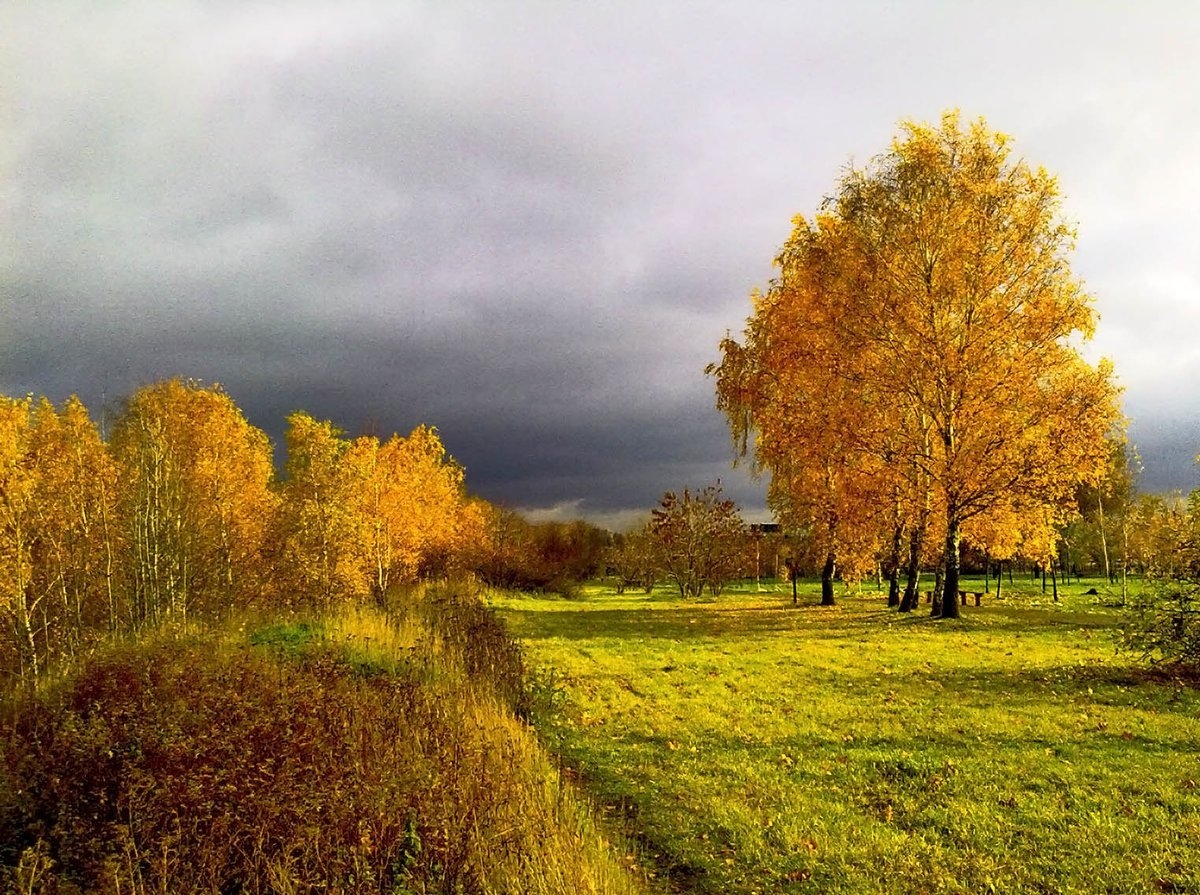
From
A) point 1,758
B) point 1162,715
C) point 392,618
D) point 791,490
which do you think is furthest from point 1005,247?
point 1,758

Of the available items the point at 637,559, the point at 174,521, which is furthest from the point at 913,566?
the point at 637,559

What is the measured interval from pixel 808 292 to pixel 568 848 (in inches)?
931

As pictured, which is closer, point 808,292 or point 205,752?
point 205,752

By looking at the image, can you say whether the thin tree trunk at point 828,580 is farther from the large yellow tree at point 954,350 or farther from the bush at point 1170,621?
the bush at point 1170,621

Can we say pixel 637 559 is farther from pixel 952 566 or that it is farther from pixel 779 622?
pixel 952 566

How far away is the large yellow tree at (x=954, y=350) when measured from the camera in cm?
2133

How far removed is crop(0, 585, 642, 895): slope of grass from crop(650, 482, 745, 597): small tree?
120ft

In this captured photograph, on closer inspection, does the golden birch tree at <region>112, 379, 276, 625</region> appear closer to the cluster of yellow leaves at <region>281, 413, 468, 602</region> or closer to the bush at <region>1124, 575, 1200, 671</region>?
the cluster of yellow leaves at <region>281, 413, 468, 602</region>

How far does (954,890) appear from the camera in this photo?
5.94 meters

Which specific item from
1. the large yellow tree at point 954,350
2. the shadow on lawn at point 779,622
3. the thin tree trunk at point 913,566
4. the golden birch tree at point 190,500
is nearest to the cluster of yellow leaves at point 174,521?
the golden birch tree at point 190,500

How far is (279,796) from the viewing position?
233 inches

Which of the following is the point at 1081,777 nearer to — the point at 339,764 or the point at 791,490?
the point at 339,764

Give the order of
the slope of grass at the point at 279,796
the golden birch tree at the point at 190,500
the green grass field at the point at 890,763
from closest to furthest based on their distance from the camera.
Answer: the slope of grass at the point at 279,796
the green grass field at the point at 890,763
the golden birch tree at the point at 190,500

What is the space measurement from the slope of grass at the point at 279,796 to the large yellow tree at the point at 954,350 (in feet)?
58.6
